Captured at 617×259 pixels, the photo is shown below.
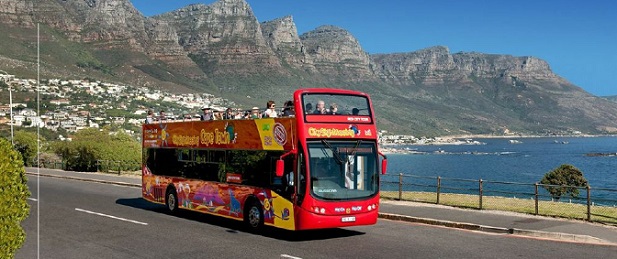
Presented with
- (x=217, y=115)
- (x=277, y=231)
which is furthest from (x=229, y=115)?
(x=277, y=231)

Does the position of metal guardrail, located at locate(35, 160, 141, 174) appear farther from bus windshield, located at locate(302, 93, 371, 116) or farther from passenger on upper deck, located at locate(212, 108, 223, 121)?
bus windshield, located at locate(302, 93, 371, 116)

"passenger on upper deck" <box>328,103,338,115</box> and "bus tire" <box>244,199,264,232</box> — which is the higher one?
"passenger on upper deck" <box>328,103,338,115</box>

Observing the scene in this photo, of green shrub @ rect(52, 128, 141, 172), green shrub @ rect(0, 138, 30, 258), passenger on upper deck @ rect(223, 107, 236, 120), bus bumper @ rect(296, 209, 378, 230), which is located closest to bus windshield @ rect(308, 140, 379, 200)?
bus bumper @ rect(296, 209, 378, 230)

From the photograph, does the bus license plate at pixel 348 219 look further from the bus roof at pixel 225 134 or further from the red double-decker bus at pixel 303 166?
the bus roof at pixel 225 134

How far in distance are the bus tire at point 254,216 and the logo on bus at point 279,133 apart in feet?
6.56

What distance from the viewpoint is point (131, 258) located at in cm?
1386

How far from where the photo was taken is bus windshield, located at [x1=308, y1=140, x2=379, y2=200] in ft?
51.1

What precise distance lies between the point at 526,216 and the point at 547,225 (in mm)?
2307

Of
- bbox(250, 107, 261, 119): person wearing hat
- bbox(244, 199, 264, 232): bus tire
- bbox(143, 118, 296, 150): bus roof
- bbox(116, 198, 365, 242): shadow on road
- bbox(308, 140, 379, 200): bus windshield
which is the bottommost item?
bbox(116, 198, 365, 242): shadow on road

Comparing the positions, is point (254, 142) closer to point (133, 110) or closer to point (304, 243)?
point (304, 243)

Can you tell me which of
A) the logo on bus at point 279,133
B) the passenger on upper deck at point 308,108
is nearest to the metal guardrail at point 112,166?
the logo on bus at point 279,133

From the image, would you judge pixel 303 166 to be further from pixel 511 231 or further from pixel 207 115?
pixel 207 115

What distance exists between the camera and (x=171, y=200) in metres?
22.5

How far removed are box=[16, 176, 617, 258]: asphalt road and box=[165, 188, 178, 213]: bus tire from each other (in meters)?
0.47
